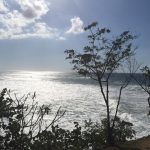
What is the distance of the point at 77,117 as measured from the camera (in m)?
43.3

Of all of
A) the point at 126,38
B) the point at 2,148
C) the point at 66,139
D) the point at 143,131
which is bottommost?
the point at 143,131

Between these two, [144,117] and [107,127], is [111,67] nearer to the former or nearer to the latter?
[107,127]

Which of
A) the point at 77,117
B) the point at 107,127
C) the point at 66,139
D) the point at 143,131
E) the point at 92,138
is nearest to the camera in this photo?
the point at 66,139

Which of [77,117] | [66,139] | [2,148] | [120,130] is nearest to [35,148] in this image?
[2,148]

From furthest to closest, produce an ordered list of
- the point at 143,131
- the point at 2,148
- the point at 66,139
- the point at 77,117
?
the point at 77,117, the point at 143,131, the point at 66,139, the point at 2,148

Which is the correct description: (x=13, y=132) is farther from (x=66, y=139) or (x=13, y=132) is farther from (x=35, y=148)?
(x=66, y=139)

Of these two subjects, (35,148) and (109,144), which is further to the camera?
(109,144)

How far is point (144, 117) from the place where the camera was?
43.9 metres

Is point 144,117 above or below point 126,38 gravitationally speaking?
below

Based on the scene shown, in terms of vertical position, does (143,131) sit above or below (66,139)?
below

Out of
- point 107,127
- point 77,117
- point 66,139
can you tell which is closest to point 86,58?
point 107,127

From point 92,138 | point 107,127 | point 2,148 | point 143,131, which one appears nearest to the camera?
point 2,148

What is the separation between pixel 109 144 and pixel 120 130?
1.84 metres

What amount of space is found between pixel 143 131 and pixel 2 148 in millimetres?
27498
